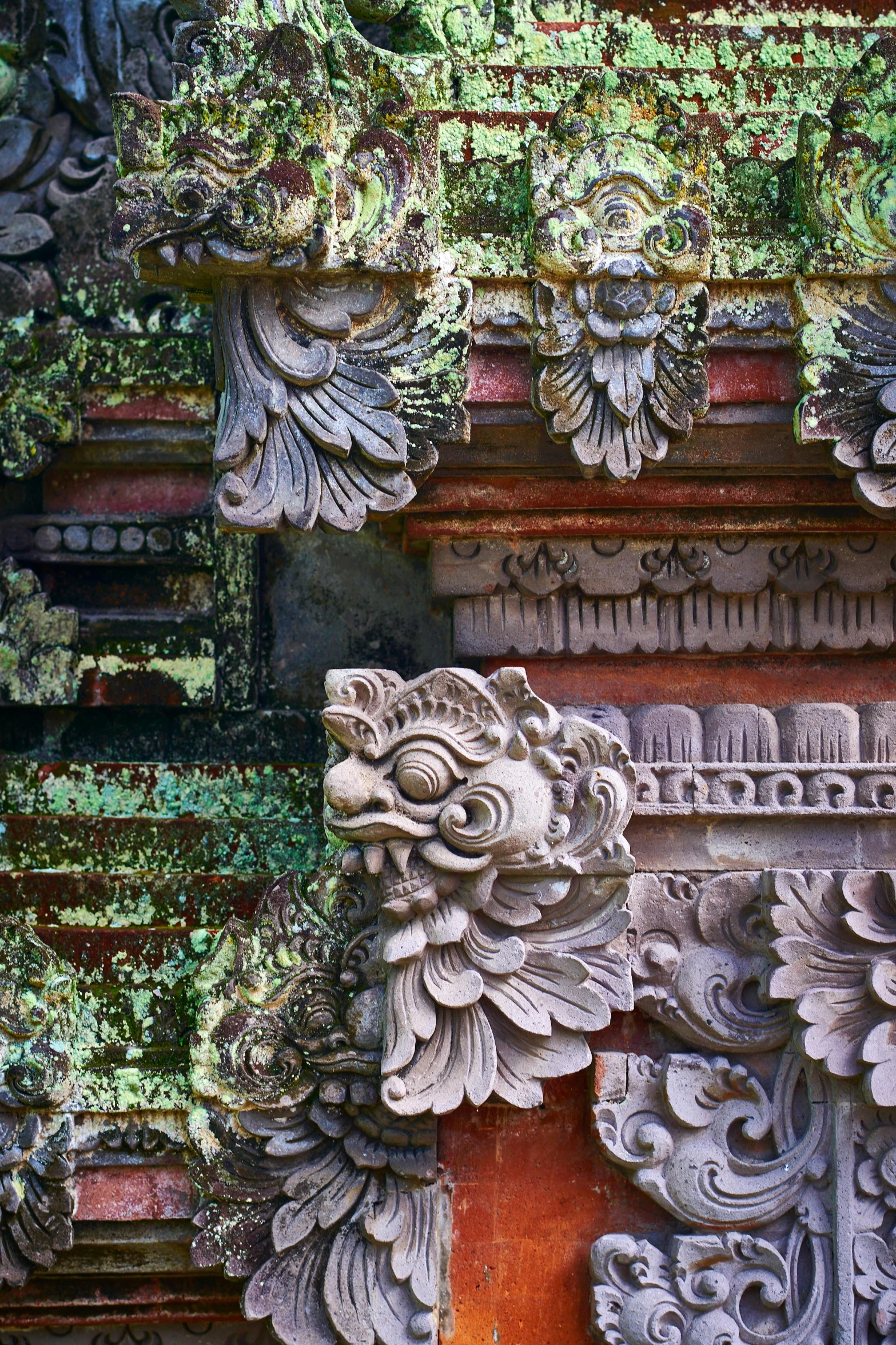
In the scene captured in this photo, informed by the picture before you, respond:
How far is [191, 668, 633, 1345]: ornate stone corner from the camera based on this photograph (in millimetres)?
2701

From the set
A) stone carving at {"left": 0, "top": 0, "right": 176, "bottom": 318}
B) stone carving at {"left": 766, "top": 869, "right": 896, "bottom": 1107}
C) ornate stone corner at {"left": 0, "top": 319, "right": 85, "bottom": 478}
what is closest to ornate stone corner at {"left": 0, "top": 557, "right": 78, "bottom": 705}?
ornate stone corner at {"left": 0, "top": 319, "right": 85, "bottom": 478}

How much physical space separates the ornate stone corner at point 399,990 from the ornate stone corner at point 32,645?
1095 mm

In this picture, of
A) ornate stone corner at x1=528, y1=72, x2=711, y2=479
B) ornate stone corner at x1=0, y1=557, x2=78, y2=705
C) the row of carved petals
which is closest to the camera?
ornate stone corner at x1=528, y1=72, x2=711, y2=479

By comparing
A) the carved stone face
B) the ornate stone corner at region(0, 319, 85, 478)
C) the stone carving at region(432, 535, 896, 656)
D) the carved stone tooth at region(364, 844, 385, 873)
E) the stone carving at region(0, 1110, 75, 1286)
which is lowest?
the stone carving at region(0, 1110, 75, 1286)

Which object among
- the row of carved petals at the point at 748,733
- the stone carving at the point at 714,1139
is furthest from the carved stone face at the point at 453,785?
the stone carving at the point at 714,1139

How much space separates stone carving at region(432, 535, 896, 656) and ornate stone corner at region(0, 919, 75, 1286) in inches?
43.5

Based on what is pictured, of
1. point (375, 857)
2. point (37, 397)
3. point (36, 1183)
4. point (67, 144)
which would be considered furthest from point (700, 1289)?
A: point (67, 144)

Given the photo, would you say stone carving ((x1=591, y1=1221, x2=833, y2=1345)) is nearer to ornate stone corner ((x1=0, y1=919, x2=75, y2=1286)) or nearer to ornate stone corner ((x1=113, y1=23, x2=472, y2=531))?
ornate stone corner ((x1=0, y1=919, x2=75, y2=1286))

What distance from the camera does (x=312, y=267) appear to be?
2.56 meters

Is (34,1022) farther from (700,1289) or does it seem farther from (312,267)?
(312,267)

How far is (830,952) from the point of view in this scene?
2.84 metres

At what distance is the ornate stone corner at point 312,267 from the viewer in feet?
8.21

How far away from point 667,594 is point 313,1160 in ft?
4.26

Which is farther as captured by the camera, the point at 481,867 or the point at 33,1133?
the point at 33,1133
